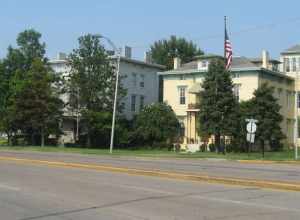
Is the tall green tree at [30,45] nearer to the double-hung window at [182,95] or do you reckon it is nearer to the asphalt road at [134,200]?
the double-hung window at [182,95]

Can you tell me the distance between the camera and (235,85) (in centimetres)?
6462

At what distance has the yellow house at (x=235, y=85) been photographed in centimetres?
6425

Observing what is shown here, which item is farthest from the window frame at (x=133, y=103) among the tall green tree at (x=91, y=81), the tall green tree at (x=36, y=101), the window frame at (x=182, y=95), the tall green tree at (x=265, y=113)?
the tall green tree at (x=265, y=113)

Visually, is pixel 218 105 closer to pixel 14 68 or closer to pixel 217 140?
pixel 217 140

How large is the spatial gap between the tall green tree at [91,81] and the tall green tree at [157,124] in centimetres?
401

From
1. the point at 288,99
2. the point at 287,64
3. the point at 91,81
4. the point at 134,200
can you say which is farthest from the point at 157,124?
Result: the point at 134,200

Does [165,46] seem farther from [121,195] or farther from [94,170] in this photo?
[121,195]

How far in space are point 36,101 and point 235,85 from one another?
21.6 m

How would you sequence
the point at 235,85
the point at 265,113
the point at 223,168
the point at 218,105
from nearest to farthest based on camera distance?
1. the point at 223,168
2. the point at 265,113
3. the point at 218,105
4. the point at 235,85

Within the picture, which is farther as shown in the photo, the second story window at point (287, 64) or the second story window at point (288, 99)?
the second story window at point (287, 64)

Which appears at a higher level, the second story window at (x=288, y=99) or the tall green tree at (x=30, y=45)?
the tall green tree at (x=30, y=45)

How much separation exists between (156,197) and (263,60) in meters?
57.3

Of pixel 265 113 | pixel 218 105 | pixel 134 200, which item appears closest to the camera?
pixel 134 200

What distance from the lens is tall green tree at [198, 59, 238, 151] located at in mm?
54250
